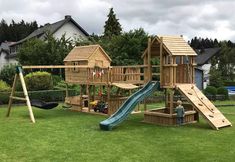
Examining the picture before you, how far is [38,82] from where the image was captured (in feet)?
100

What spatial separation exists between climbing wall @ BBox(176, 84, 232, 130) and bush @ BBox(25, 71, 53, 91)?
16.9 metres

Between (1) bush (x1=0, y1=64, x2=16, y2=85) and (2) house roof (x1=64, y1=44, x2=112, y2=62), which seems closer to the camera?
(2) house roof (x1=64, y1=44, x2=112, y2=62)

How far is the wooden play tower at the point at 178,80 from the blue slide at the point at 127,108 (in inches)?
22.9

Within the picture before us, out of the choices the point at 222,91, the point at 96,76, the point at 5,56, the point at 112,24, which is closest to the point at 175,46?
the point at 96,76

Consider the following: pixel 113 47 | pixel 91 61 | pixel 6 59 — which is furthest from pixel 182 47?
pixel 6 59

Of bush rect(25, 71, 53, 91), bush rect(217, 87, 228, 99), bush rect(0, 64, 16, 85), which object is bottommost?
bush rect(217, 87, 228, 99)

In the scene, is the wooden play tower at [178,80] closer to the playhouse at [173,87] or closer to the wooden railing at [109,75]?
the playhouse at [173,87]

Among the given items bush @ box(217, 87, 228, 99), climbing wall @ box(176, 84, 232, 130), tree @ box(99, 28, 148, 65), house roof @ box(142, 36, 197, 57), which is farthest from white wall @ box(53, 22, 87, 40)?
climbing wall @ box(176, 84, 232, 130)

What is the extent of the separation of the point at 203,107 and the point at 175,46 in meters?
3.34

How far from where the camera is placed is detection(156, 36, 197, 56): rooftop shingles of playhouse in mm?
16688

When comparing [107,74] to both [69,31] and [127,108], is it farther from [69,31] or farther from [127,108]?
[69,31]

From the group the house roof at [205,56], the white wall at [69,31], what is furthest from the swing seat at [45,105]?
the house roof at [205,56]

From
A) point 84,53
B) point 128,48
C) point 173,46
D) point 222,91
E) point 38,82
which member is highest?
point 128,48

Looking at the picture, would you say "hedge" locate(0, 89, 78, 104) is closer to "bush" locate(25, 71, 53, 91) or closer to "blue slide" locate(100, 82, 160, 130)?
"bush" locate(25, 71, 53, 91)
